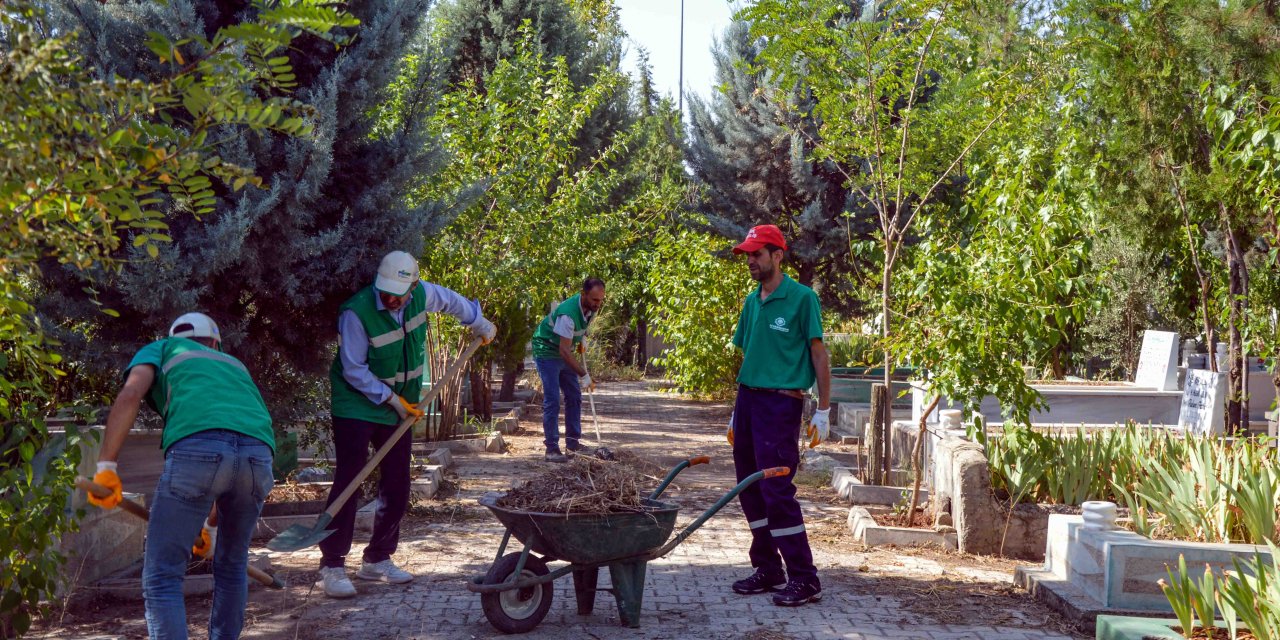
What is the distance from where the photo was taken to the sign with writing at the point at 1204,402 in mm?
11805

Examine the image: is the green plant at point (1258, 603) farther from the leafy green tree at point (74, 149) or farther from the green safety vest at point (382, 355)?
the green safety vest at point (382, 355)

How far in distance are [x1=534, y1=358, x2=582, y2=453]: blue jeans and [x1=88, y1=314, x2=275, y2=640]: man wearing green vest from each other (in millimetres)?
6370

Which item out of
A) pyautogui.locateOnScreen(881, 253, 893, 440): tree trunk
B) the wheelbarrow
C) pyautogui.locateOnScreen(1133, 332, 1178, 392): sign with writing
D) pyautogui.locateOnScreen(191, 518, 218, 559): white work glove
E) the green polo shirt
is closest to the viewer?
pyautogui.locateOnScreen(191, 518, 218, 559): white work glove

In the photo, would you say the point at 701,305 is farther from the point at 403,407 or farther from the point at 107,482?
the point at 107,482

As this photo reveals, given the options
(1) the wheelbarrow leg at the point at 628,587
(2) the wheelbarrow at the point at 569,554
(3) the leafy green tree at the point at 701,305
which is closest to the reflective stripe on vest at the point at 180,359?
(2) the wheelbarrow at the point at 569,554

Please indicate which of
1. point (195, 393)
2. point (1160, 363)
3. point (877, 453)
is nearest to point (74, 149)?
point (195, 393)

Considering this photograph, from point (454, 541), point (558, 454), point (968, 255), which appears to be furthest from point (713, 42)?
point (454, 541)

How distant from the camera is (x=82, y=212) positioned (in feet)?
14.1

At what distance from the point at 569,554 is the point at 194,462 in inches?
64.2

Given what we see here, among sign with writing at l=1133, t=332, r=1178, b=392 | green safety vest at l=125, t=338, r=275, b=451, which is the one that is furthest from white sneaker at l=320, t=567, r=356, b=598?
sign with writing at l=1133, t=332, r=1178, b=392

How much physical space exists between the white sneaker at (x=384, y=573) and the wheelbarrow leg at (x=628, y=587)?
1.44m

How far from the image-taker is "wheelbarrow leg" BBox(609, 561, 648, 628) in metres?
5.26

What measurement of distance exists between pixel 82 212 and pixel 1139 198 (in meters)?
11.4

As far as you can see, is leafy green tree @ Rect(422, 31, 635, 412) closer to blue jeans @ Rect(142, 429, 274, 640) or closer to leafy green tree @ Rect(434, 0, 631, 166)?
leafy green tree @ Rect(434, 0, 631, 166)
